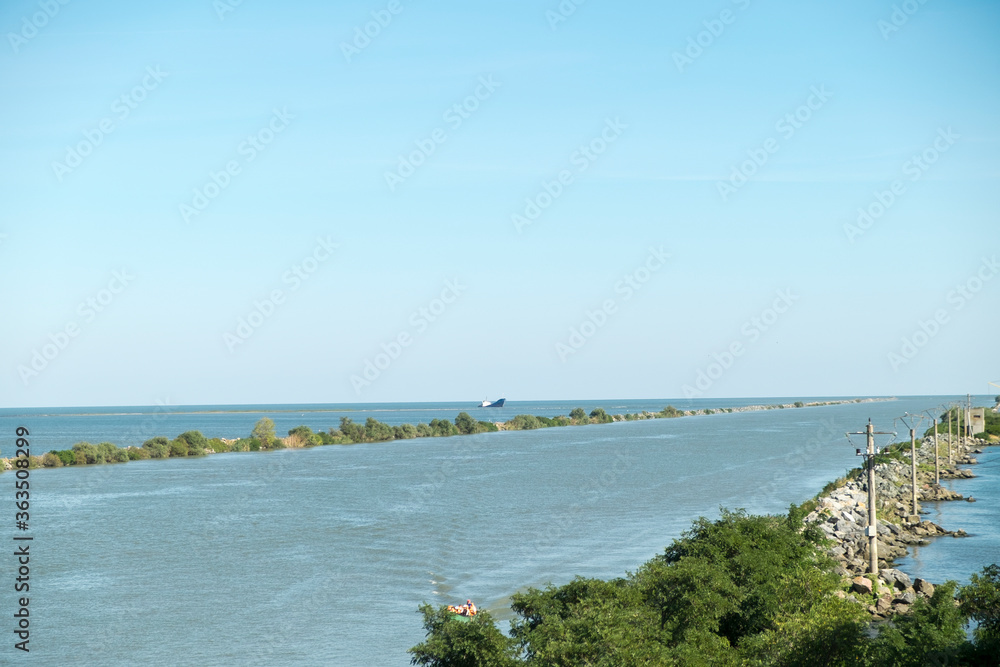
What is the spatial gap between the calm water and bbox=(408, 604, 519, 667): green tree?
6061 mm

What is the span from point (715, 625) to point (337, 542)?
75.8 ft

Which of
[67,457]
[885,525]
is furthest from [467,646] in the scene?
[67,457]

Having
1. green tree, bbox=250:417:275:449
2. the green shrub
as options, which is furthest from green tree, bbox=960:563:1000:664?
green tree, bbox=250:417:275:449

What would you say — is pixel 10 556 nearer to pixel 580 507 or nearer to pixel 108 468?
pixel 580 507

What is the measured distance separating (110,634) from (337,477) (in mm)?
42972

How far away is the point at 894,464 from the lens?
197 feet

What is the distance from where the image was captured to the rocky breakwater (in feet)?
90.4

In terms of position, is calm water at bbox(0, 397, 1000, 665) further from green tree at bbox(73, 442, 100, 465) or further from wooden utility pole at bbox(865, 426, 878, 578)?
green tree at bbox(73, 442, 100, 465)

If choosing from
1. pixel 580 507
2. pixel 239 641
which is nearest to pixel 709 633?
pixel 239 641

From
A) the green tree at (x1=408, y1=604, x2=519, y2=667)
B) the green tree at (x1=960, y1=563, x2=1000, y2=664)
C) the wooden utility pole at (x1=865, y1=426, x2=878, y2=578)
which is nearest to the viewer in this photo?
the green tree at (x1=960, y1=563, x2=1000, y2=664)

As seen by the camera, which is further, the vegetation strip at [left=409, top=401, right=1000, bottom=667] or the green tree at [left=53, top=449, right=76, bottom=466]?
the green tree at [left=53, top=449, right=76, bottom=466]

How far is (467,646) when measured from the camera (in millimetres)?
16422

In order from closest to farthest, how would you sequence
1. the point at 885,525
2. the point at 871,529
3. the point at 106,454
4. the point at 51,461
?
the point at 871,529, the point at 885,525, the point at 51,461, the point at 106,454

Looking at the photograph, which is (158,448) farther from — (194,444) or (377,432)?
(377,432)
